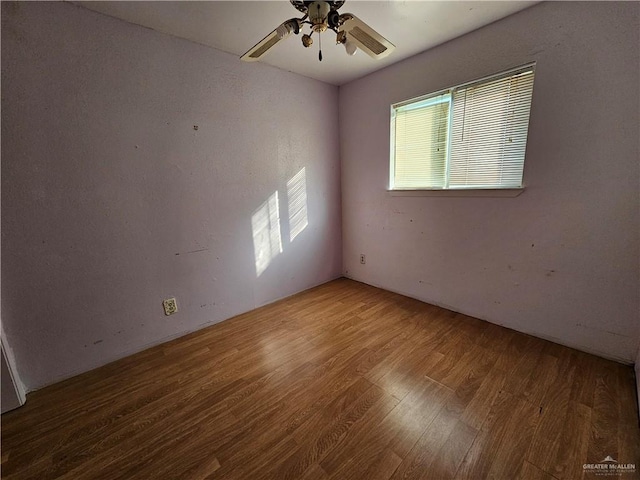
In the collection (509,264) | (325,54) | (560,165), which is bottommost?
(509,264)

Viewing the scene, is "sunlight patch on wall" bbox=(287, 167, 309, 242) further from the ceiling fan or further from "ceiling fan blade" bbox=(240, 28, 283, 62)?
the ceiling fan

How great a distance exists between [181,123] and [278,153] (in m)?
0.89

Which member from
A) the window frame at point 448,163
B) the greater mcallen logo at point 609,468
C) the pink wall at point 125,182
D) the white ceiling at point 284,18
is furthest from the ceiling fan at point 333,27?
the greater mcallen logo at point 609,468

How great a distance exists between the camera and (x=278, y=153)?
2.57 meters

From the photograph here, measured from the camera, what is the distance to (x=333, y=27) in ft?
4.13

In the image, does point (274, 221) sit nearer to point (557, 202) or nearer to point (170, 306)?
point (170, 306)

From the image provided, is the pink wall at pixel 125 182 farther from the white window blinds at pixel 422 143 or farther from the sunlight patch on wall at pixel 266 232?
the white window blinds at pixel 422 143

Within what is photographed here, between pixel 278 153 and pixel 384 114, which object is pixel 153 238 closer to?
pixel 278 153

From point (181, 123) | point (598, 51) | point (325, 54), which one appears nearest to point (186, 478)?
point (181, 123)

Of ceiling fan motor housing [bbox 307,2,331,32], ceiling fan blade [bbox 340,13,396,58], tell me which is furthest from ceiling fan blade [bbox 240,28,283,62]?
ceiling fan blade [bbox 340,13,396,58]

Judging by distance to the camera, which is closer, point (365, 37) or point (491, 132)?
point (365, 37)

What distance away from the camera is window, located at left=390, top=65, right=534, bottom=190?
1.88 metres

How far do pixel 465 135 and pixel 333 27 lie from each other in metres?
1.47

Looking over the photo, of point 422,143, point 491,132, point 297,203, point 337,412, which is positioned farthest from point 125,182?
point 491,132
